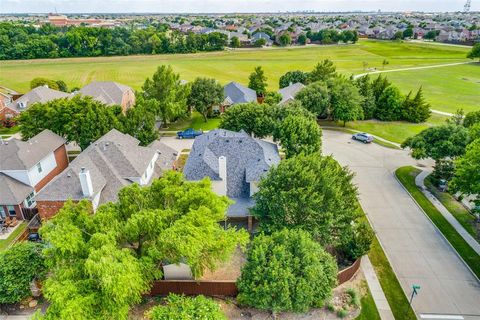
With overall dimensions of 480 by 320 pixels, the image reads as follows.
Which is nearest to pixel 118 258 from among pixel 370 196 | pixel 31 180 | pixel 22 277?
pixel 22 277

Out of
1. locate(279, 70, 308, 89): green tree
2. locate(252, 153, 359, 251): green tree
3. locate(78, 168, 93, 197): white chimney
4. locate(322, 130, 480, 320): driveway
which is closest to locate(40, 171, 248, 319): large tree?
locate(252, 153, 359, 251): green tree

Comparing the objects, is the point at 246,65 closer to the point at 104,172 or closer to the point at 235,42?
the point at 235,42

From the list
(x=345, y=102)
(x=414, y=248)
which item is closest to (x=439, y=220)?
(x=414, y=248)

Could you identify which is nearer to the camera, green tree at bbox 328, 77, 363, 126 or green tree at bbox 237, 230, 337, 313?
green tree at bbox 237, 230, 337, 313

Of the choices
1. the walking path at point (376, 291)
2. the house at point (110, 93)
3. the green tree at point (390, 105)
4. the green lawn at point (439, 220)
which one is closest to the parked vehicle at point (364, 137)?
the green lawn at point (439, 220)

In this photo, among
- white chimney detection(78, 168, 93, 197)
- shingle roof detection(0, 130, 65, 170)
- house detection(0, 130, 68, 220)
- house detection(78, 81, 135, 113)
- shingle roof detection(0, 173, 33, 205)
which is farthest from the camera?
house detection(78, 81, 135, 113)

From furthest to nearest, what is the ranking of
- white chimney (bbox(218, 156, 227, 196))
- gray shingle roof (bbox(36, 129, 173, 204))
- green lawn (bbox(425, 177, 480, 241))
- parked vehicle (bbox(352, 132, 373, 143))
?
parked vehicle (bbox(352, 132, 373, 143)), white chimney (bbox(218, 156, 227, 196)), green lawn (bbox(425, 177, 480, 241)), gray shingle roof (bbox(36, 129, 173, 204))

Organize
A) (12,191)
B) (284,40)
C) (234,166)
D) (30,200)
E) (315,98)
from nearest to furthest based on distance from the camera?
(12,191) < (30,200) < (234,166) < (315,98) < (284,40)

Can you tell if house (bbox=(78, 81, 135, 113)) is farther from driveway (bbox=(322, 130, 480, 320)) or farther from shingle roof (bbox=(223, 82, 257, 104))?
driveway (bbox=(322, 130, 480, 320))
